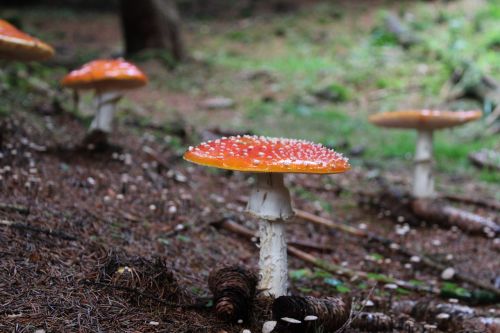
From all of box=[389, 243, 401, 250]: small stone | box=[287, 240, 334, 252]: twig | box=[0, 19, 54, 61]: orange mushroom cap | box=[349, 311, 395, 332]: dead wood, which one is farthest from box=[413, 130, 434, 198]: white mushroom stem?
box=[0, 19, 54, 61]: orange mushroom cap

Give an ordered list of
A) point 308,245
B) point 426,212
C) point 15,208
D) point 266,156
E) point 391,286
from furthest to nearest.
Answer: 1. point 426,212
2. point 308,245
3. point 391,286
4. point 15,208
5. point 266,156

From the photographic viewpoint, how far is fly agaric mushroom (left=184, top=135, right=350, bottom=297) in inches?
128

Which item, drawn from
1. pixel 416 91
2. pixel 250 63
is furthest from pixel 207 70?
pixel 416 91

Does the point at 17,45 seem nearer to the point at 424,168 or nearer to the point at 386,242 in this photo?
the point at 386,242

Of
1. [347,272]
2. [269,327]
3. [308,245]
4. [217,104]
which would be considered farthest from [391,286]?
[217,104]

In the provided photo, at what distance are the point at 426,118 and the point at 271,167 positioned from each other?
4445 mm

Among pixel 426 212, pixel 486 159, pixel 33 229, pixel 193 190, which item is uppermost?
pixel 486 159

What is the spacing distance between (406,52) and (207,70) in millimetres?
7310

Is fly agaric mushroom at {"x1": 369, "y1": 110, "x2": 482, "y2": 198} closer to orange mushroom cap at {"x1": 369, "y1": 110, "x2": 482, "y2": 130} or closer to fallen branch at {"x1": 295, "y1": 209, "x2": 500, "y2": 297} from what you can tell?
orange mushroom cap at {"x1": 369, "y1": 110, "x2": 482, "y2": 130}

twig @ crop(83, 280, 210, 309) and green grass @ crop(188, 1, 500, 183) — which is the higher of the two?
green grass @ crop(188, 1, 500, 183)

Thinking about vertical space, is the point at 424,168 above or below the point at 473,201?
above

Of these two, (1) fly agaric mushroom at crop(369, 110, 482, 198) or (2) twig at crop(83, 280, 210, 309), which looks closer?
(2) twig at crop(83, 280, 210, 309)

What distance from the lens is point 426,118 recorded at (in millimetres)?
6863

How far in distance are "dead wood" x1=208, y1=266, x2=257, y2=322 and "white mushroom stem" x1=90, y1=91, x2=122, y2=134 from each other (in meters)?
3.79
